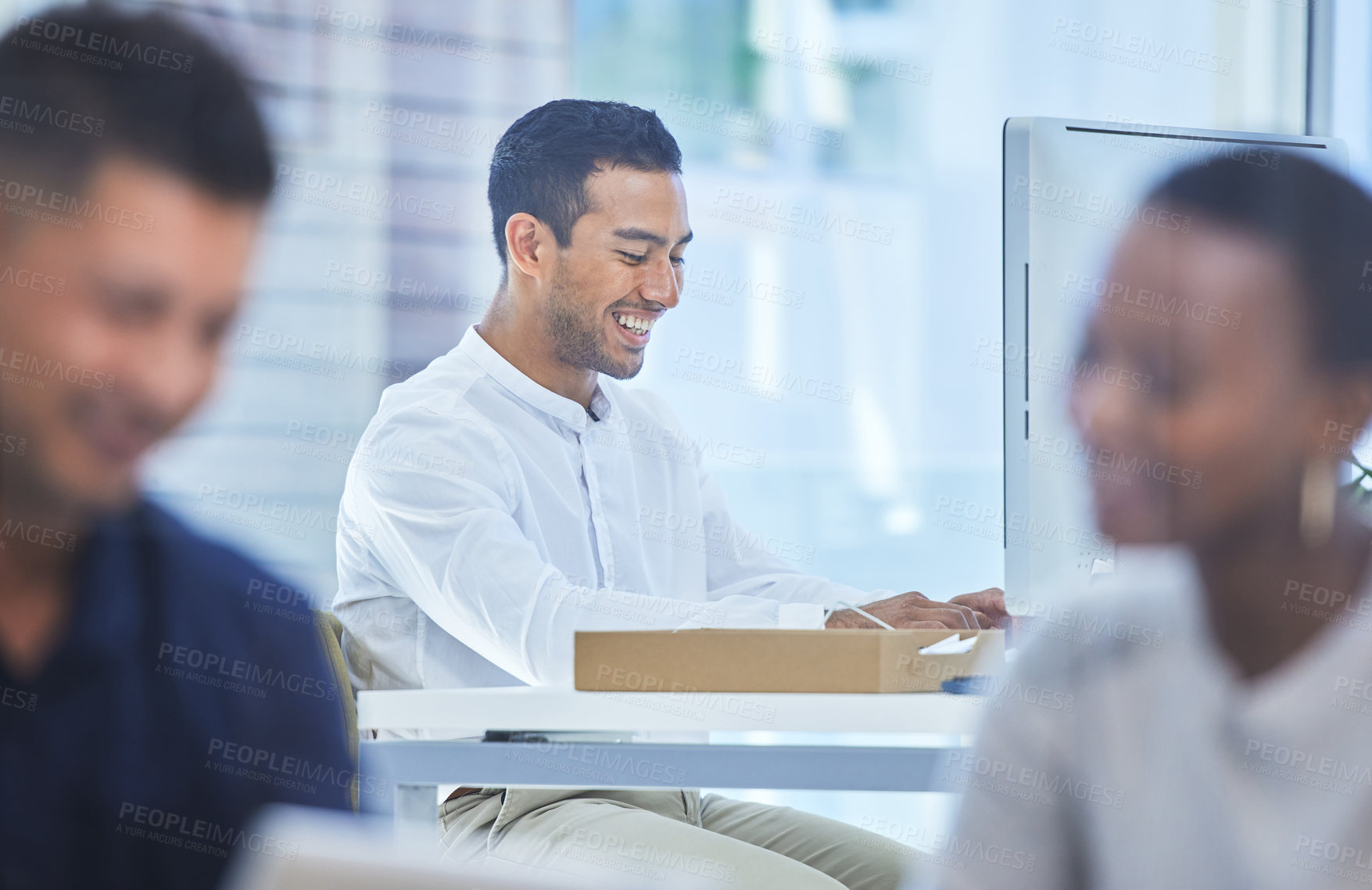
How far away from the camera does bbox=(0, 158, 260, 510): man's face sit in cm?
87

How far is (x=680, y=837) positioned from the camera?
4.77 feet

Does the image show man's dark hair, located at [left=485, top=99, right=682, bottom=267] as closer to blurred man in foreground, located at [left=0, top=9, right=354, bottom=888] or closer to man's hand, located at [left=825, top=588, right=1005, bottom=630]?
man's hand, located at [left=825, top=588, right=1005, bottom=630]

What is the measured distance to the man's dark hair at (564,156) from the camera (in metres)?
2.35

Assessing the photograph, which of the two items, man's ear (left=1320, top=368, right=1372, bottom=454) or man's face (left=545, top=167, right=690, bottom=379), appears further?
man's face (left=545, top=167, right=690, bottom=379)

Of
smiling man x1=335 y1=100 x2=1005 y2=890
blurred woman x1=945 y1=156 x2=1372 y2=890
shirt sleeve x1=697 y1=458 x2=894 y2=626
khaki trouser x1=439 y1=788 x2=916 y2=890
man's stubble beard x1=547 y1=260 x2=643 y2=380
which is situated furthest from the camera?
man's stubble beard x1=547 y1=260 x2=643 y2=380

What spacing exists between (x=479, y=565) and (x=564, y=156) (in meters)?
1.03

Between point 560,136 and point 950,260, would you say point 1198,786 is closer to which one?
point 560,136

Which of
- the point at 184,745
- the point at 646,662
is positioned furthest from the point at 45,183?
the point at 646,662

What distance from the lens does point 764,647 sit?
1189 mm

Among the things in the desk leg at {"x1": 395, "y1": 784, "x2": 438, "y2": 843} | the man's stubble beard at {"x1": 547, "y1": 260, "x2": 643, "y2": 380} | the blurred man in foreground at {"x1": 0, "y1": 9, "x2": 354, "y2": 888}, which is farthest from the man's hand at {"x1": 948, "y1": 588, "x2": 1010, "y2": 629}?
the man's stubble beard at {"x1": 547, "y1": 260, "x2": 643, "y2": 380}

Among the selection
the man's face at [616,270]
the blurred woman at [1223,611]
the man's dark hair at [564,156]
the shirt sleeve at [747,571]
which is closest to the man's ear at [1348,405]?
the blurred woman at [1223,611]

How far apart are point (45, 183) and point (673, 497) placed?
4.53ft

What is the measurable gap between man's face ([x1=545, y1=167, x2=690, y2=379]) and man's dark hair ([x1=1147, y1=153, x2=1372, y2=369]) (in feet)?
5.54

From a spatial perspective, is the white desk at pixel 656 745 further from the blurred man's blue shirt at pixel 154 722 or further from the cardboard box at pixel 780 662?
the blurred man's blue shirt at pixel 154 722
